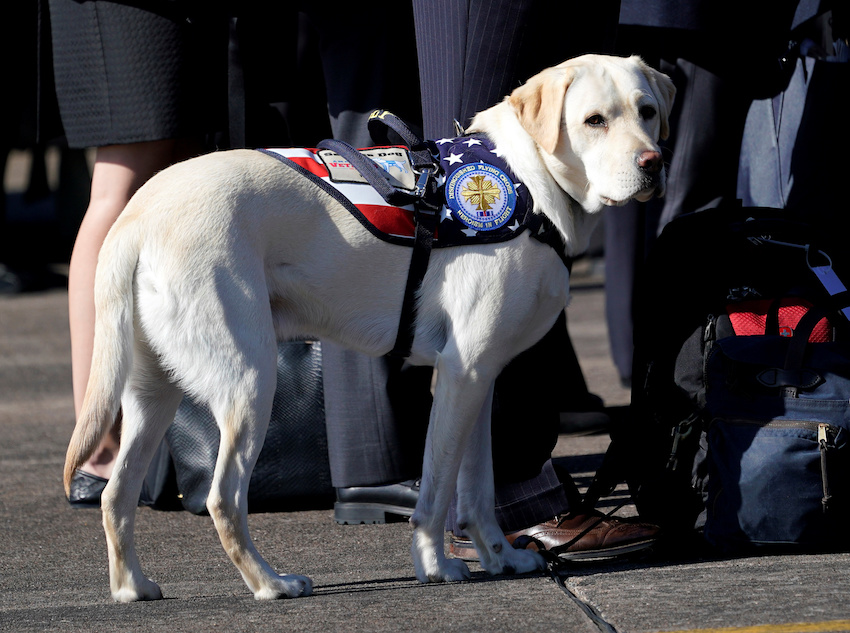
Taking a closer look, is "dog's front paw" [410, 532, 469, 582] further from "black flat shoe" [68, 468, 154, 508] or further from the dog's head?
"black flat shoe" [68, 468, 154, 508]

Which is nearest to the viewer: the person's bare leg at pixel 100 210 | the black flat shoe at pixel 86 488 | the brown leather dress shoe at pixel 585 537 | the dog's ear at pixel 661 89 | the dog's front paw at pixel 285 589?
the dog's front paw at pixel 285 589

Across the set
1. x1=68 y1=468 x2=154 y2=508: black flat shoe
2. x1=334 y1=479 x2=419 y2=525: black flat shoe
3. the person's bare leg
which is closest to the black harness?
x1=334 y1=479 x2=419 y2=525: black flat shoe

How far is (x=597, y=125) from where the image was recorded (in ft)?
10.1

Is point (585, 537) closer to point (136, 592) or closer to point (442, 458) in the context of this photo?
point (442, 458)

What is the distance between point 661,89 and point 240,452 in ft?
5.01

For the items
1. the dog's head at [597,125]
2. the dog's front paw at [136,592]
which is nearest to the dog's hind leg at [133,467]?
the dog's front paw at [136,592]

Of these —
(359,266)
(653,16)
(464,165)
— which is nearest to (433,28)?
(464,165)

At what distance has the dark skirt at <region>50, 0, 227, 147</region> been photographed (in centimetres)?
380

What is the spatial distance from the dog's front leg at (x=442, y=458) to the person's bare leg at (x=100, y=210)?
4.42 ft

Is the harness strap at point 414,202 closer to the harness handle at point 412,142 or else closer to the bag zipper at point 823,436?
the harness handle at point 412,142

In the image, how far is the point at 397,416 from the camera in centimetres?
372

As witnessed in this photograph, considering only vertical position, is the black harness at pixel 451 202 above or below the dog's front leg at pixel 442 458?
above

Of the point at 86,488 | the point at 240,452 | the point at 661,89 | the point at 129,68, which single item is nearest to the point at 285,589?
the point at 240,452

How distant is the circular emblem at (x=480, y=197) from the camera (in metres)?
3.05
